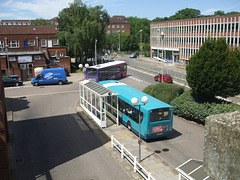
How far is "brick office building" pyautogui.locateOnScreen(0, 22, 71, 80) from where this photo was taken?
42562mm

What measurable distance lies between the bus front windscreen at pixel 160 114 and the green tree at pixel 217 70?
493 centimetres

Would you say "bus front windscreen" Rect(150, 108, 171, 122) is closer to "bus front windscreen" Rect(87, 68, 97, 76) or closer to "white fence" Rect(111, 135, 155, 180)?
"white fence" Rect(111, 135, 155, 180)

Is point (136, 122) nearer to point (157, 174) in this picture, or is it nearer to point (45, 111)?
point (157, 174)

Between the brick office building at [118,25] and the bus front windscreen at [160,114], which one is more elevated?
the brick office building at [118,25]

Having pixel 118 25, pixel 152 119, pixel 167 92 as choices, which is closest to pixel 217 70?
pixel 167 92

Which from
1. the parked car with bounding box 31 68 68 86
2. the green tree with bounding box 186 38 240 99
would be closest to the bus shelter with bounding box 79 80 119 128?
the green tree with bounding box 186 38 240 99

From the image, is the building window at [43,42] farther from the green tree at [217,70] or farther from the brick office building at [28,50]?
the green tree at [217,70]

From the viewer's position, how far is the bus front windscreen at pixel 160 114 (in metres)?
15.3

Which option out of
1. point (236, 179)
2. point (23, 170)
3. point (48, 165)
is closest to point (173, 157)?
point (48, 165)

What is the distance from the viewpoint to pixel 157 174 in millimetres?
11992

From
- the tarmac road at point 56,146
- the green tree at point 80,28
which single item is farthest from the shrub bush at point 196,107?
the green tree at point 80,28

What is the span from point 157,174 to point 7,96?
23105 millimetres

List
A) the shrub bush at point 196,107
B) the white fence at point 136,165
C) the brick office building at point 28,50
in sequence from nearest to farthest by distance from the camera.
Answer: the white fence at point 136,165
the shrub bush at point 196,107
the brick office building at point 28,50

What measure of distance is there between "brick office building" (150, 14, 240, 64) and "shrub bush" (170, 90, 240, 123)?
2479cm
